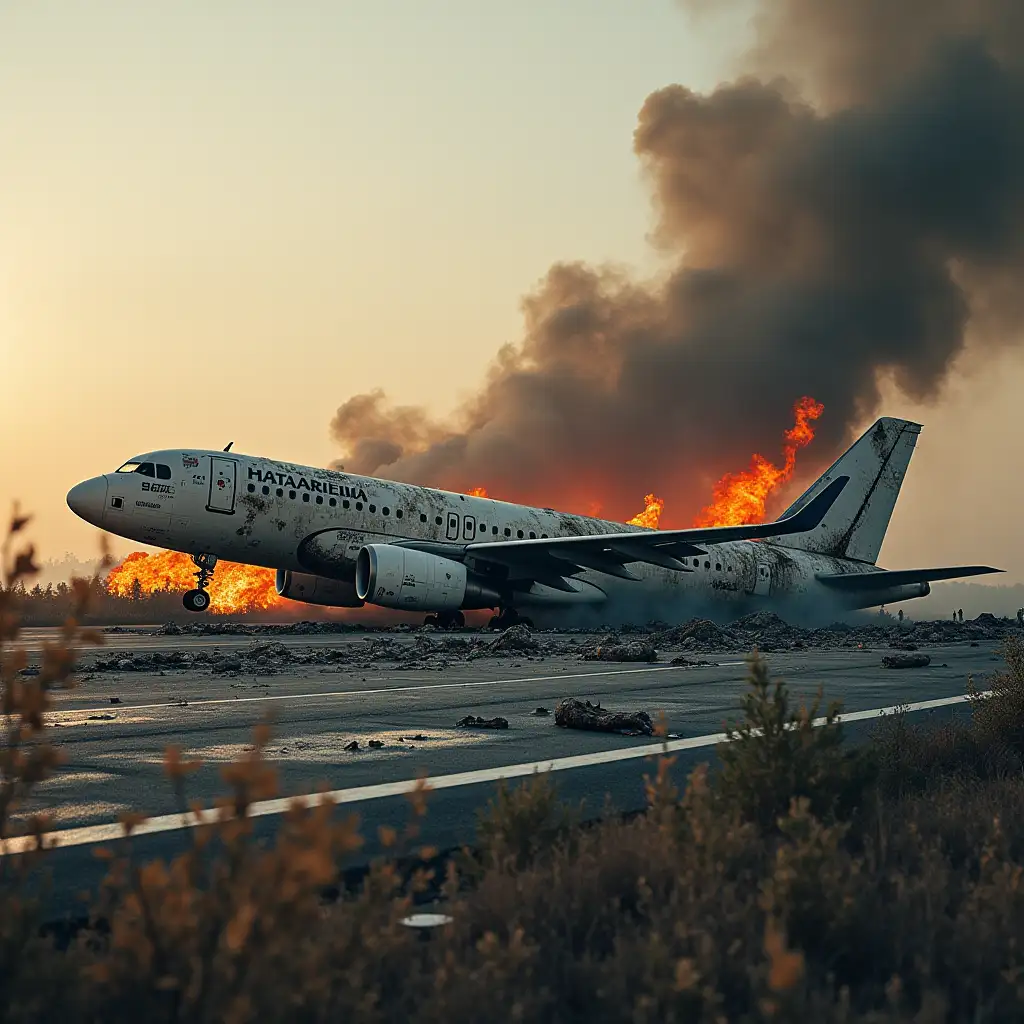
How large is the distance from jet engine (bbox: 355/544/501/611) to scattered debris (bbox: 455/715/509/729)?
18263 millimetres

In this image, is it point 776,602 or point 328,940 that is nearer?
point 328,940

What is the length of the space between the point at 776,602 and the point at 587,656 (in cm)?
2156

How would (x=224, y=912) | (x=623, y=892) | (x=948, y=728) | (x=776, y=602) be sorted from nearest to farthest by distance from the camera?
(x=224, y=912)
(x=623, y=892)
(x=948, y=728)
(x=776, y=602)

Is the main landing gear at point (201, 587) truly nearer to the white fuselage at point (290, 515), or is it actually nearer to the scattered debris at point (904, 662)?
the white fuselage at point (290, 515)

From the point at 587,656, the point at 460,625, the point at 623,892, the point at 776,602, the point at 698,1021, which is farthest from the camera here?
the point at 776,602

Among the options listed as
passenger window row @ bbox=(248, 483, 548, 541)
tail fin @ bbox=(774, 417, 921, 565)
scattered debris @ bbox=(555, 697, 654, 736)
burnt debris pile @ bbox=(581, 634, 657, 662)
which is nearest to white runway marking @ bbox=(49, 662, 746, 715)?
burnt debris pile @ bbox=(581, 634, 657, 662)

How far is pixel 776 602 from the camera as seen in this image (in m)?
38.9

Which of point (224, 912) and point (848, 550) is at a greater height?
point (848, 550)

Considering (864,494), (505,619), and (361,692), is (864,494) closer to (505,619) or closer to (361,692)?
(505,619)

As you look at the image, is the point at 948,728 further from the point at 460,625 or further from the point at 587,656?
the point at 460,625

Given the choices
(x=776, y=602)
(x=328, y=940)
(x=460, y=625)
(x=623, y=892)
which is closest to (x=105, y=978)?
(x=328, y=940)

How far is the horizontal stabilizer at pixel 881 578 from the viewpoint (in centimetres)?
3766

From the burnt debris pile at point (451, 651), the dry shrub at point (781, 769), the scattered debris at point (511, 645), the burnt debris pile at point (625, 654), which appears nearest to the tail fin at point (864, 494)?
the burnt debris pile at point (451, 651)

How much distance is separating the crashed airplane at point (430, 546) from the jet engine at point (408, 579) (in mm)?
38
